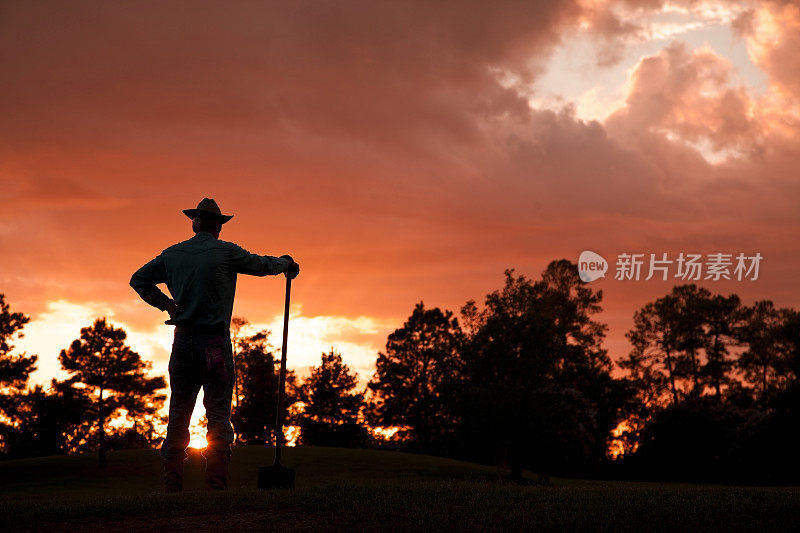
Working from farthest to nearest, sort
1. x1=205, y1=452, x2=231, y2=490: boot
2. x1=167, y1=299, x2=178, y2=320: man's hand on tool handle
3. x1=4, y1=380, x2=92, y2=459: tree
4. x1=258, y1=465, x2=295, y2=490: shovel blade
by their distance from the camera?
x1=4, y1=380, x2=92, y2=459: tree, x1=258, y1=465, x2=295, y2=490: shovel blade, x1=205, y1=452, x2=231, y2=490: boot, x1=167, y1=299, x2=178, y2=320: man's hand on tool handle

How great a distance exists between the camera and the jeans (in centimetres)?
938

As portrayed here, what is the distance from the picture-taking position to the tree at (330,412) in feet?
247

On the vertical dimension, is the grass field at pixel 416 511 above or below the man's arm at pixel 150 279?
below

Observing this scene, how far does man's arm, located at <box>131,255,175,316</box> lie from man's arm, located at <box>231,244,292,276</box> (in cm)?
102

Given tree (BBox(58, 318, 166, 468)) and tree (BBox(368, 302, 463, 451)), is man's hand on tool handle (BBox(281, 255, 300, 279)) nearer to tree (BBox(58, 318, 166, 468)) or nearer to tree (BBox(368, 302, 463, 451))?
tree (BBox(58, 318, 166, 468))

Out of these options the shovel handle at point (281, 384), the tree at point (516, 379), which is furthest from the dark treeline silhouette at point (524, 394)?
the shovel handle at point (281, 384)

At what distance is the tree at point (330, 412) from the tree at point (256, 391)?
179 inches

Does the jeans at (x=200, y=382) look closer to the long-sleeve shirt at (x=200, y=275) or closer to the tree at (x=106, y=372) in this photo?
the long-sleeve shirt at (x=200, y=275)

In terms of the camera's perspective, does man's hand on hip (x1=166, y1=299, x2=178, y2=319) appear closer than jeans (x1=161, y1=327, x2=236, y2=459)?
No

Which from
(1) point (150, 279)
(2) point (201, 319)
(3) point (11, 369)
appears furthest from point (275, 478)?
(3) point (11, 369)

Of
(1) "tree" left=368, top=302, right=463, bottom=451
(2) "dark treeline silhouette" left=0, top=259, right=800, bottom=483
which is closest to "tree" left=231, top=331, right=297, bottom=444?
(2) "dark treeline silhouette" left=0, top=259, right=800, bottom=483

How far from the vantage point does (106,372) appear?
49125 mm

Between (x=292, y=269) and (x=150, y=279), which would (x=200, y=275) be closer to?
(x=150, y=279)

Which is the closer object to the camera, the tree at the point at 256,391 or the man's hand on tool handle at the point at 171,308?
the man's hand on tool handle at the point at 171,308
